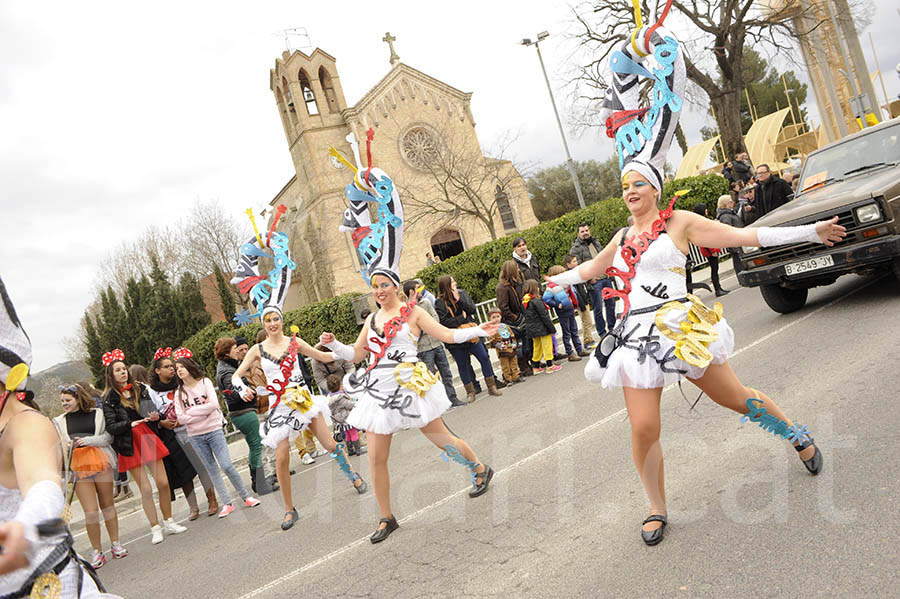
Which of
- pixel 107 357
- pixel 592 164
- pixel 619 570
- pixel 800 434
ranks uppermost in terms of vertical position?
pixel 592 164

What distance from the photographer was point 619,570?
3.69 meters

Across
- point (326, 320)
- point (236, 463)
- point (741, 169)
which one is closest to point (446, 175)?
point (326, 320)

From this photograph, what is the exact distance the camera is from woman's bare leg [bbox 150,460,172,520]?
25.9ft

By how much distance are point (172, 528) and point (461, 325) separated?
4968mm

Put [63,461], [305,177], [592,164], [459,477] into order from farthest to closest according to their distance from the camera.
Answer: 1. [592,164]
2. [305,177]
3. [459,477]
4. [63,461]

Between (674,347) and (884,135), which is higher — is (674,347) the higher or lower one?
the lower one

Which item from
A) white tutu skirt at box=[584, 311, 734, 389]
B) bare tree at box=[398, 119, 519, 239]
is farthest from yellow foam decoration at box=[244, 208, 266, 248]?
bare tree at box=[398, 119, 519, 239]

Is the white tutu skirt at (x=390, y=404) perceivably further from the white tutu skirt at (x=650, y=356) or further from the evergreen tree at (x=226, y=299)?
the evergreen tree at (x=226, y=299)

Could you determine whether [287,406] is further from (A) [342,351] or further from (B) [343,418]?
(B) [343,418]

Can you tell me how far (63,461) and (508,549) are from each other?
2820 mm

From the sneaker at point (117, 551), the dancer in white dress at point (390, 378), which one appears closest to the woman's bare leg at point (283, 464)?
the dancer in white dress at point (390, 378)

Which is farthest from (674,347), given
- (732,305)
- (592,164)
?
(592,164)

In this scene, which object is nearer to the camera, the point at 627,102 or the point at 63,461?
the point at 63,461

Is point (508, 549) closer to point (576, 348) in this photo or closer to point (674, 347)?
point (674, 347)
